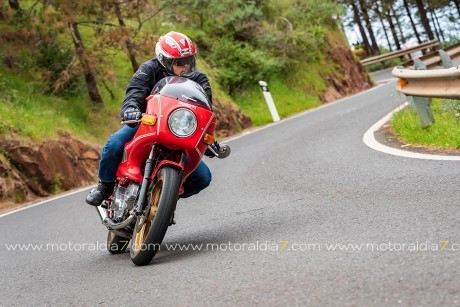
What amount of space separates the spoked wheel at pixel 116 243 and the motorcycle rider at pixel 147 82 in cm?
40

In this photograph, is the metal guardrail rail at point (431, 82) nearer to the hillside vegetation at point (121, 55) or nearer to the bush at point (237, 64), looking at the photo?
the hillside vegetation at point (121, 55)

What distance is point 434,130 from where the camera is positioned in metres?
9.38

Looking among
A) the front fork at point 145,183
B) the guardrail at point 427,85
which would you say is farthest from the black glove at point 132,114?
the guardrail at point 427,85

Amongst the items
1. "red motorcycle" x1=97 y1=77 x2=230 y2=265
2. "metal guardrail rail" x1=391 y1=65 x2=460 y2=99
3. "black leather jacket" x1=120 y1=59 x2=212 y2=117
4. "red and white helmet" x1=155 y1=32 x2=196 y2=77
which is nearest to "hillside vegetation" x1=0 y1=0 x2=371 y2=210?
"metal guardrail rail" x1=391 y1=65 x2=460 y2=99

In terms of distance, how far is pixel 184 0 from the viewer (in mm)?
25344

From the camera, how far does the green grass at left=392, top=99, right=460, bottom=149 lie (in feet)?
28.2

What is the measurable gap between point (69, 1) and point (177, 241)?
12908 mm

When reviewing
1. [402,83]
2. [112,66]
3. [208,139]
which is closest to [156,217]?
[208,139]

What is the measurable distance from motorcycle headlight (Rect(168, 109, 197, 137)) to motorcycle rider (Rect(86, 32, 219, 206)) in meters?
0.55

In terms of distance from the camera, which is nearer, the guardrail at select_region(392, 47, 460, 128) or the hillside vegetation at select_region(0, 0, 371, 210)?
the guardrail at select_region(392, 47, 460, 128)

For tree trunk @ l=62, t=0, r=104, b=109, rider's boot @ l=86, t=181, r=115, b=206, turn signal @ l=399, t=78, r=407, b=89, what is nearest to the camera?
rider's boot @ l=86, t=181, r=115, b=206

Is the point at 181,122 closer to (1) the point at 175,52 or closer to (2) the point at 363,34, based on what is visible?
(1) the point at 175,52

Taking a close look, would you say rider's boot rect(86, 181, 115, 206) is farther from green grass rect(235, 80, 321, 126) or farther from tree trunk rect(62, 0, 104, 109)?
green grass rect(235, 80, 321, 126)

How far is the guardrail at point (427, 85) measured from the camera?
8281mm
